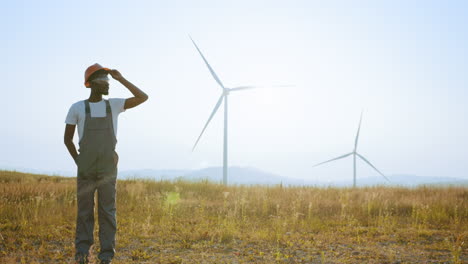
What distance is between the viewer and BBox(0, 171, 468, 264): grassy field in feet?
23.5

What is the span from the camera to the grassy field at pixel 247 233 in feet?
23.5

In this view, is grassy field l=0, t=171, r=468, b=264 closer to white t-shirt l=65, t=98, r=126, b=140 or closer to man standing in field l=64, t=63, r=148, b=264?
man standing in field l=64, t=63, r=148, b=264

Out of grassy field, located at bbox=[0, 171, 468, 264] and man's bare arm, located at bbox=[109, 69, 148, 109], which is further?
grassy field, located at bbox=[0, 171, 468, 264]

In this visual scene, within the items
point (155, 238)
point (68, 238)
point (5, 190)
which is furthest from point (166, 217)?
point (5, 190)

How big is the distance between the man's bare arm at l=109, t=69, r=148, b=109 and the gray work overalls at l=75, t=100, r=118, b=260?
365mm

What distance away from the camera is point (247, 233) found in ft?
29.7

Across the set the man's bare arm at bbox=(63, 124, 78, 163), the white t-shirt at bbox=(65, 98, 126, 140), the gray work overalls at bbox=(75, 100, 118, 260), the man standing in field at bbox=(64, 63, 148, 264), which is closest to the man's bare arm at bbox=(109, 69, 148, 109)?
the man standing in field at bbox=(64, 63, 148, 264)

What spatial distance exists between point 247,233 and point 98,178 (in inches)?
173

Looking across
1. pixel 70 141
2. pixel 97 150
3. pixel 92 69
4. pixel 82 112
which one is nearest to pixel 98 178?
pixel 97 150

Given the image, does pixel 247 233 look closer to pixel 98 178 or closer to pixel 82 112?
pixel 98 178

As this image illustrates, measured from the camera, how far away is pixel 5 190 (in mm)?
13969

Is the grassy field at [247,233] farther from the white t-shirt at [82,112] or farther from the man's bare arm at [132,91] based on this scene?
the man's bare arm at [132,91]

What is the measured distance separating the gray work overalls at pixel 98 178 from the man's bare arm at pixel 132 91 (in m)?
0.36

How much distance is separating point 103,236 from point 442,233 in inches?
327
